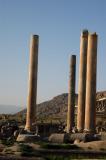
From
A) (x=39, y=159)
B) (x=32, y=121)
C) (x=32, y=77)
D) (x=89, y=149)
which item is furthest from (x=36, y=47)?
(x=39, y=159)

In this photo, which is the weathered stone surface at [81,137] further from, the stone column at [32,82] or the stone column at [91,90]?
the stone column at [32,82]

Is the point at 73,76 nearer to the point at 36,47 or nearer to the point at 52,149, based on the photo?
the point at 36,47

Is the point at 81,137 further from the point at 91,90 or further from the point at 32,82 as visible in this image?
the point at 32,82

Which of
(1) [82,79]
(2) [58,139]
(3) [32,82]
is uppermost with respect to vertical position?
(1) [82,79]

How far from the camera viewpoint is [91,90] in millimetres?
35469

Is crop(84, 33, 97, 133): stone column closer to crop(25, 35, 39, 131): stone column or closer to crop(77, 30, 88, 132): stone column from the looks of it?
crop(77, 30, 88, 132): stone column

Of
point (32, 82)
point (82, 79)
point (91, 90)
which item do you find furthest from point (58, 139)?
point (32, 82)

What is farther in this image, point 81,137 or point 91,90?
point 91,90

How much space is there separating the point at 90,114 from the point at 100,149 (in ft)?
32.5

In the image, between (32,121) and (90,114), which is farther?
(32,121)

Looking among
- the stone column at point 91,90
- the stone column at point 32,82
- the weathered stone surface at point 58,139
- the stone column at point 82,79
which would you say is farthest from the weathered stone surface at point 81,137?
the stone column at point 32,82

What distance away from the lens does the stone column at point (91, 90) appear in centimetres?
3553

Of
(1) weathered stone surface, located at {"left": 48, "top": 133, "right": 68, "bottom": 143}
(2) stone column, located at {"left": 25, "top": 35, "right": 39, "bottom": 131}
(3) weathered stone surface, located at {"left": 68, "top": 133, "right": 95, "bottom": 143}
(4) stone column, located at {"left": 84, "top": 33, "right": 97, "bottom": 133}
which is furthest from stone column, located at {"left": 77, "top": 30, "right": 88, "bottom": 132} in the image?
(1) weathered stone surface, located at {"left": 48, "top": 133, "right": 68, "bottom": 143}

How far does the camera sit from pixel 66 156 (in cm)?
2369
